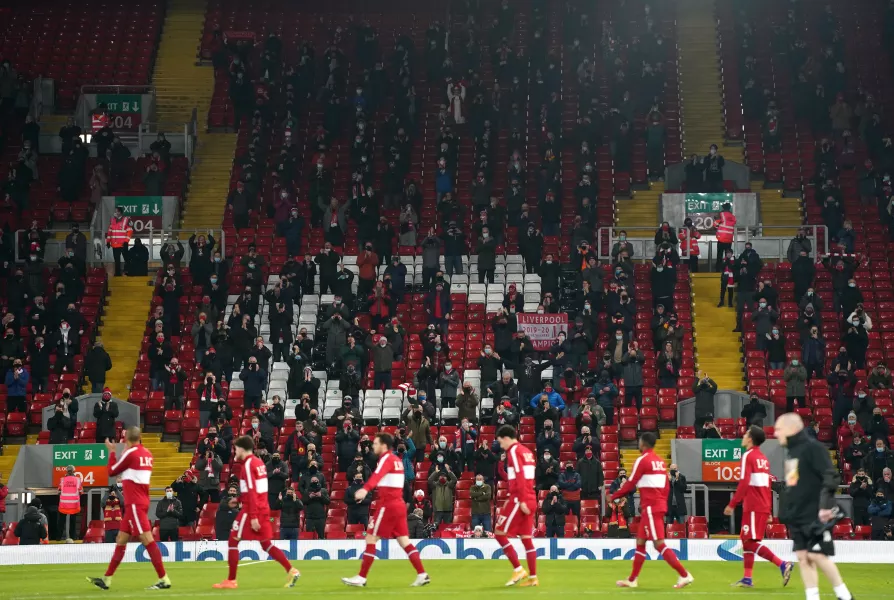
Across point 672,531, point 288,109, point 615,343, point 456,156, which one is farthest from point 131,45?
point 672,531

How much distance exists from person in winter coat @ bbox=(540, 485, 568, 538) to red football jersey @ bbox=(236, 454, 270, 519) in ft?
37.0

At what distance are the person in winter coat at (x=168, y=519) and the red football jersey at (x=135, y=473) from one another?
10.5 metres

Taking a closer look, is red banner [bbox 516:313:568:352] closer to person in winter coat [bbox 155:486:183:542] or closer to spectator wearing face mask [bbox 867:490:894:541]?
spectator wearing face mask [bbox 867:490:894:541]

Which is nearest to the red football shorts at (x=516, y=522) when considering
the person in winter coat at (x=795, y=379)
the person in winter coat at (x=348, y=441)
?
the person in winter coat at (x=348, y=441)

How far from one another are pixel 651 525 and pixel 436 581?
11.5 ft

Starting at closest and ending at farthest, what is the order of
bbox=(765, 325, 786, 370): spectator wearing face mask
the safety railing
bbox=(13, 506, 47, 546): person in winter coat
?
bbox=(13, 506, 47, 546): person in winter coat
bbox=(765, 325, 786, 370): spectator wearing face mask
the safety railing

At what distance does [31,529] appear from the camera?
29.9 meters

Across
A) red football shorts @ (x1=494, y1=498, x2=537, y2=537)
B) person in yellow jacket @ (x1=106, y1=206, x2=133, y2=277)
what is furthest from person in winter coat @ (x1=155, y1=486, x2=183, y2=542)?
person in yellow jacket @ (x1=106, y1=206, x2=133, y2=277)

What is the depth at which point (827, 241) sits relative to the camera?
4006 centimetres

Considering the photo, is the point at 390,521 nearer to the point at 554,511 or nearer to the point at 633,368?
the point at 554,511

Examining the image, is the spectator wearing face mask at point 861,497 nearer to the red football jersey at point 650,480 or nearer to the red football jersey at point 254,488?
the red football jersey at point 650,480

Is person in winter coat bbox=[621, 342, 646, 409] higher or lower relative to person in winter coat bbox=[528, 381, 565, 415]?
higher

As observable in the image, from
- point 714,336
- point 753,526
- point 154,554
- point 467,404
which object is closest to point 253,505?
point 154,554

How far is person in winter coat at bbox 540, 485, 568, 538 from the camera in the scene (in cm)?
2966
